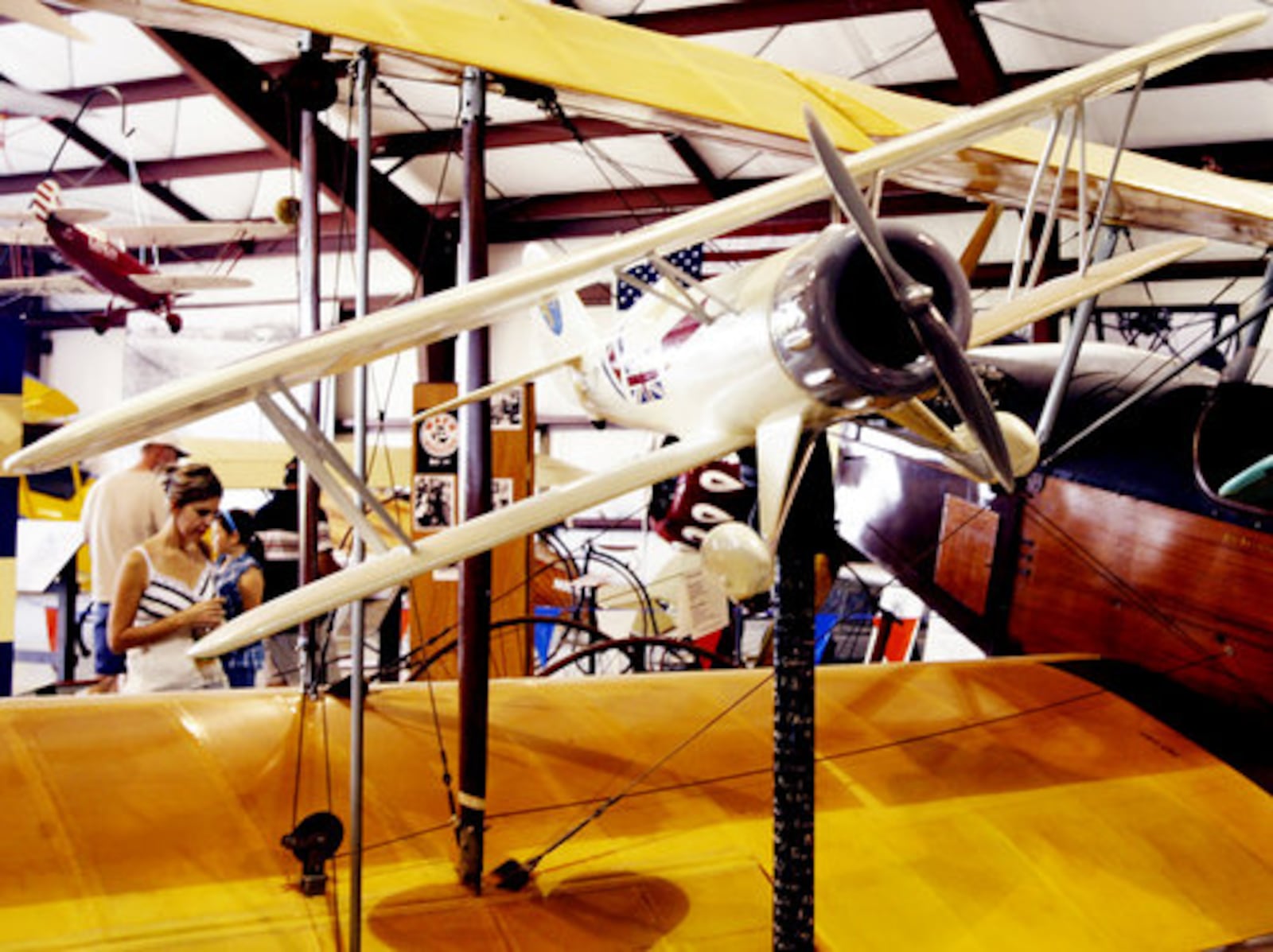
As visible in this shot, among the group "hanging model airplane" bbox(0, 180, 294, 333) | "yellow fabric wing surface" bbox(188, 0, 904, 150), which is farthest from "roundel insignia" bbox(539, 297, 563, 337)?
"hanging model airplane" bbox(0, 180, 294, 333)

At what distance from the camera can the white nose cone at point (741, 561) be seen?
1.29 m

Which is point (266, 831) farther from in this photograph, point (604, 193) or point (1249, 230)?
point (604, 193)

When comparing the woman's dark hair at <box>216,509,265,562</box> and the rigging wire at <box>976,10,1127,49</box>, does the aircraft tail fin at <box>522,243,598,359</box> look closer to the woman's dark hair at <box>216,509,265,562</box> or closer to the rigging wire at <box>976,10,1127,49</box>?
the woman's dark hair at <box>216,509,265,562</box>

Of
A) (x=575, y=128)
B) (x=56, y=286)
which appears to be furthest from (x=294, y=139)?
(x=575, y=128)

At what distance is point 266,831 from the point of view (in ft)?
5.93

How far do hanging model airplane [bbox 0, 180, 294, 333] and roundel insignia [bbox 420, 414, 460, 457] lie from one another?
220 inches

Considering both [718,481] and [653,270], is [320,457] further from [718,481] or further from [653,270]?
[718,481]

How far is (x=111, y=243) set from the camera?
9.73 m

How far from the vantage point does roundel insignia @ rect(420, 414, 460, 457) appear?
4.15 m

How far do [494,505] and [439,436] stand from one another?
40cm

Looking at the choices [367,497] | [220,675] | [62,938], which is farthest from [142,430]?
[220,675]

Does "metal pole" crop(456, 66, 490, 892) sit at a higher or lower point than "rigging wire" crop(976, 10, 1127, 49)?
lower

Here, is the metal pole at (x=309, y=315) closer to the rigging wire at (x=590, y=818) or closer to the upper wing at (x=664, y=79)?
the upper wing at (x=664, y=79)

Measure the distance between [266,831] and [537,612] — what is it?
5.70 metres
